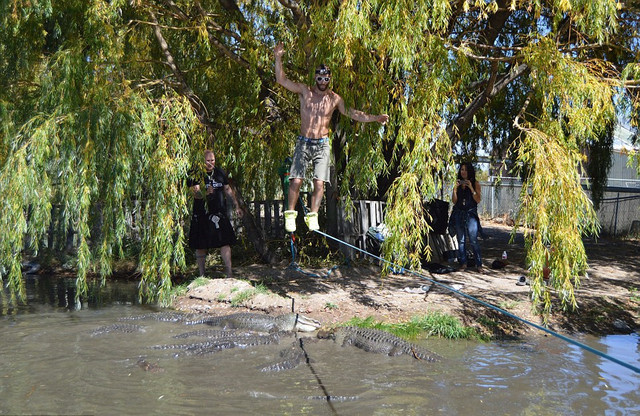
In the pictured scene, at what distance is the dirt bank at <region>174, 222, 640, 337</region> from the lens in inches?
293

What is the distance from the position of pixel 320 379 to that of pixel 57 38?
265 inches

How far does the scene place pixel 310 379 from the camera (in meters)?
5.64

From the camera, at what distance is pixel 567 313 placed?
7543mm

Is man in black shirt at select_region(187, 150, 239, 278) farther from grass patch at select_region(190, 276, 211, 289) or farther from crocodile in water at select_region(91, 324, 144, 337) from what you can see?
crocodile in water at select_region(91, 324, 144, 337)

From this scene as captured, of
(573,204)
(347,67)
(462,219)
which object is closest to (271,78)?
(347,67)

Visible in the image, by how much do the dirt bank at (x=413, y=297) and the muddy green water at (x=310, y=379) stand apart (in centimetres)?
45

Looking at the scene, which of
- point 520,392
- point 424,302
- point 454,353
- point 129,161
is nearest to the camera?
point 520,392

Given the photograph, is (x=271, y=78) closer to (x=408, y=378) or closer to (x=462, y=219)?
(x=462, y=219)

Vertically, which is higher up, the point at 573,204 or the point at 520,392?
the point at 573,204

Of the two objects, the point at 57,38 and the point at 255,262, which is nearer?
the point at 57,38

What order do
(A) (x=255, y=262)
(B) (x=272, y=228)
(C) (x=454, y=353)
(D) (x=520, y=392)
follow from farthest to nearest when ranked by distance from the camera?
1. (B) (x=272, y=228)
2. (A) (x=255, y=262)
3. (C) (x=454, y=353)
4. (D) (x=520, y=392)

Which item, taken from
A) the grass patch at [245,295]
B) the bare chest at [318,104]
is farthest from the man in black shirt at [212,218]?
the bare chest at [318,104]

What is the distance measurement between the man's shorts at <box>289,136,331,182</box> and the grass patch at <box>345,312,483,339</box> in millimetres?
1941

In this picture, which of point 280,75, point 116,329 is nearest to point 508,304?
point 280,75
